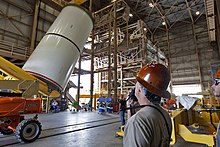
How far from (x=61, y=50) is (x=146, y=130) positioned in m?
4.01

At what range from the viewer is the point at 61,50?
4.33 m

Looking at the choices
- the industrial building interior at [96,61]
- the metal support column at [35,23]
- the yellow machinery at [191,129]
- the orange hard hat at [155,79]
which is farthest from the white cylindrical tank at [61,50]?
the metal support column at [35,23]

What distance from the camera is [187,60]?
901 inches

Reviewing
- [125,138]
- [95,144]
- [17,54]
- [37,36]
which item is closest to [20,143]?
[95,144]

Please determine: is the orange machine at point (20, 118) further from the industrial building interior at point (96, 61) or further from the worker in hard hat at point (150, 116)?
the worker in hard hat at point (150, 116)

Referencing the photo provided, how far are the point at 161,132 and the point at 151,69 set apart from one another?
460 millimetres

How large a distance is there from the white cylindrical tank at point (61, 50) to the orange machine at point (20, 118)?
75 centimetres

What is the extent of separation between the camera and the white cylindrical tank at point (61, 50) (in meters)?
4.02

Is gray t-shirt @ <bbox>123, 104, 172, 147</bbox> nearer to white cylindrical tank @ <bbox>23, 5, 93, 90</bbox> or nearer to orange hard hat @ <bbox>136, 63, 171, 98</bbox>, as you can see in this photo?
orange hard hat @ <bbox>136, 63, 171, 98</bbox>

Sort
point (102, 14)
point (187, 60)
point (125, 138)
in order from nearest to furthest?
1. point (125, 138)
2. point (102, 14)
3. point (187, 60)

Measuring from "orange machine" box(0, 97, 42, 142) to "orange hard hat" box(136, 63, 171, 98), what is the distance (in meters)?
3.61

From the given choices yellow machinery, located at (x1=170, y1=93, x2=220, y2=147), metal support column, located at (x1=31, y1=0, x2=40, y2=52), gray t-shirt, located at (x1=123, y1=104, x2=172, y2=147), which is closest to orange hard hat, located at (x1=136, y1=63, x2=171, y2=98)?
gray t-shirt, located at (x1=123, y1=104, x2=172, y2=147)

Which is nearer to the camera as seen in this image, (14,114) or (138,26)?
(14,114)

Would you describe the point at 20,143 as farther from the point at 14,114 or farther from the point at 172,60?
the point at 172,60
